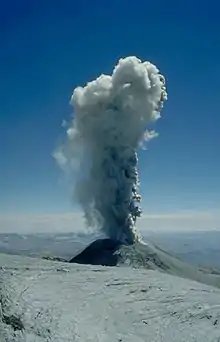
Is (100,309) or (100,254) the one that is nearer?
(100,309)

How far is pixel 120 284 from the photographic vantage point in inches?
987

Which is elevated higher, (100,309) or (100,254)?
(100,254)

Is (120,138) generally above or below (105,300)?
above

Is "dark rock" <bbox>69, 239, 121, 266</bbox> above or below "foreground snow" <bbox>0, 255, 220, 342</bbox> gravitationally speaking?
above

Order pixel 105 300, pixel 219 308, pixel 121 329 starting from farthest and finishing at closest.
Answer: pixel 219 308 → pixel 105 300 → pixel 121 329

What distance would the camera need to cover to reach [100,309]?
19750 millimetres

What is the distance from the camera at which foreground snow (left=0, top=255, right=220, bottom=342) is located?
54.1ft

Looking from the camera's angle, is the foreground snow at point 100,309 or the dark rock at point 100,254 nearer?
the foreground snow at point 100,309

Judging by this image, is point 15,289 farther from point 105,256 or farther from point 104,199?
point 104,199

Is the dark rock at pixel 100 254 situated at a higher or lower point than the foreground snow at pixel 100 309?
higher

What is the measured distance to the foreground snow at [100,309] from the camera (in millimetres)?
16484

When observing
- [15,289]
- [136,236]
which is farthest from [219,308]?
[136,236]

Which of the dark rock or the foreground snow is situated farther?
the dark rock

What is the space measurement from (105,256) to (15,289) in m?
75.1
